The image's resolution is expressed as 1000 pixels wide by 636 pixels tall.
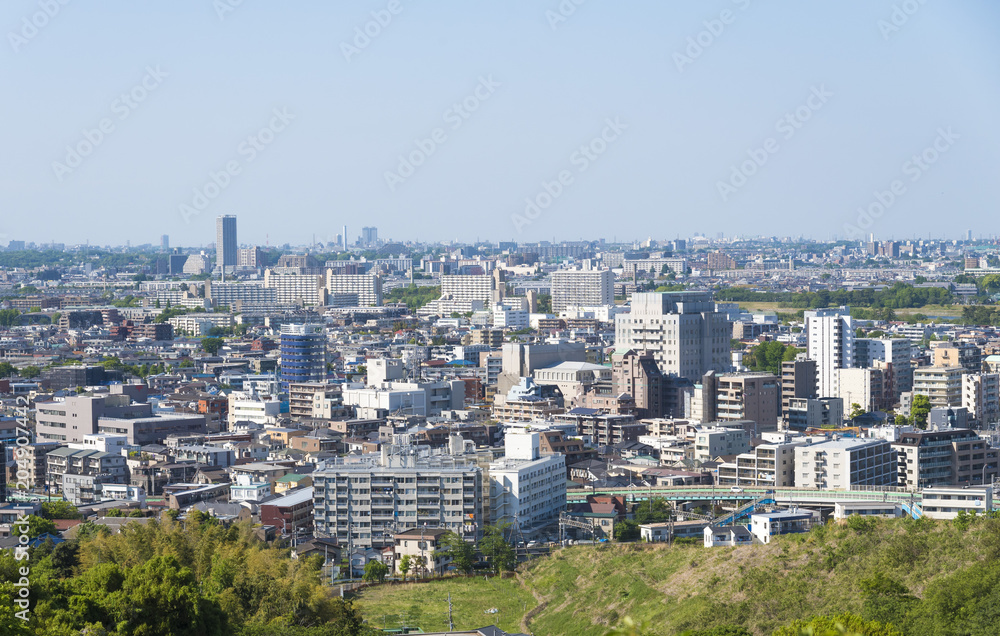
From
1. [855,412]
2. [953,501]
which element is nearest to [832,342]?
[855,412]

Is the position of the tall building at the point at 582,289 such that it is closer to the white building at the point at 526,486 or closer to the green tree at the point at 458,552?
the white building at the point at 526,486

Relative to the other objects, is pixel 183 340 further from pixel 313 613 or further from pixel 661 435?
pixel 313 613

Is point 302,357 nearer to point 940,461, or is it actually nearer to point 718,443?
point 718,443

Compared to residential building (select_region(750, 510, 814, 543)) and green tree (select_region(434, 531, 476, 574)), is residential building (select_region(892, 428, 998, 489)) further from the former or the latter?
green tree (select_region(434, 531, 476, 574))

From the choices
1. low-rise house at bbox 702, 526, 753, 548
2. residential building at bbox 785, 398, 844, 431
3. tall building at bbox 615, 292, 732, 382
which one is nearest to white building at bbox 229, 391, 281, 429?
tall building at bbox 615, 292, 732, 382

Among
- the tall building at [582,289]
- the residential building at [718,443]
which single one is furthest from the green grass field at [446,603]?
the tall building at [582,289]

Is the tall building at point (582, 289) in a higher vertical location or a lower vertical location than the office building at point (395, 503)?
higher

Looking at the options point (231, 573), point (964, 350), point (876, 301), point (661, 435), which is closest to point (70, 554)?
point (231, 573)
